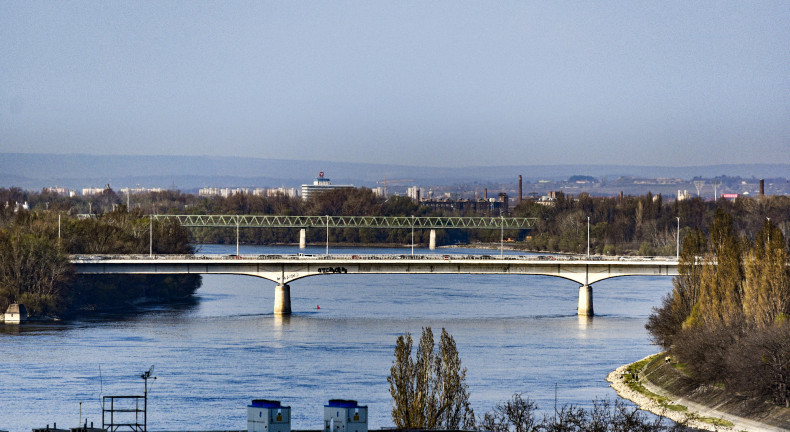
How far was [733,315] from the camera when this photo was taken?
58938 millimetres

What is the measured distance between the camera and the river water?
52625 mm

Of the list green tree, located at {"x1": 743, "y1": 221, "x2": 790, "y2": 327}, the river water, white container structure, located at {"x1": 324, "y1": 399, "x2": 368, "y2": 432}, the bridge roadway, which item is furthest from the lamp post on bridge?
white container structure, located at {"x1": 324, "y1": 399, "x2": 368, "y2": 432}

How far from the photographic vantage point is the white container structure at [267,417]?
104ft

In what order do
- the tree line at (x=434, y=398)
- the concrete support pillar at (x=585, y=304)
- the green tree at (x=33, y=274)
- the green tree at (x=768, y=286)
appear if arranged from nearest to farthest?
the tree line at (x=434, y=398) → the green tree at (x=768, y=286) → the green tree at (x=33, y=274) → the concrete support pillar at (x=585, y=304)

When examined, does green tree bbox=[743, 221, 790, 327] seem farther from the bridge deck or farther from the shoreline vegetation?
the bridge deck

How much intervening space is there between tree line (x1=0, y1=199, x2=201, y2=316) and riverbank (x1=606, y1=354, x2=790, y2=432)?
45.4m

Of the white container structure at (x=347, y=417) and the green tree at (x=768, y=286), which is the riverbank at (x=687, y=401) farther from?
the white container structure at (x=347, y=417)

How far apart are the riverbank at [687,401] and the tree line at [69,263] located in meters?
45.4

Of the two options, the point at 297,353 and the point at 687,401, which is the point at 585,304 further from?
the point at 687,401

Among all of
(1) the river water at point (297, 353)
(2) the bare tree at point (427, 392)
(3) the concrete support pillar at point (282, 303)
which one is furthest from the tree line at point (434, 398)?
(3) the concrete support pillar at point (282, 303)

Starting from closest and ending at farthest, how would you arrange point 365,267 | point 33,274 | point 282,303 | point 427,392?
point 427,392, point 33,274, point 282,303, point 365,267

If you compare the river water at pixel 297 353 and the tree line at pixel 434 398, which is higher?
the tree line at pixel 434 398

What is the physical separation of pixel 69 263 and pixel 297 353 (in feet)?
104

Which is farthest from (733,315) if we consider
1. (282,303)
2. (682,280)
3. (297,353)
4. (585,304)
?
(282,303)
